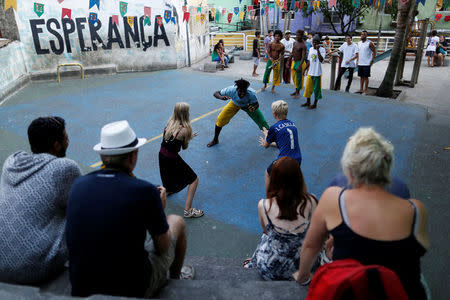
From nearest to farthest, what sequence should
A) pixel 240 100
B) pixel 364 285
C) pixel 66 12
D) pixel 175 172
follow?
pixel 364 285, pixel 175 172, pixel 240 100, pixel 66 12

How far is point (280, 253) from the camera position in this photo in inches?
108

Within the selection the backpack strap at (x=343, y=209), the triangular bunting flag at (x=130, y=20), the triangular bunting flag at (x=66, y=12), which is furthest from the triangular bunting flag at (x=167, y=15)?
the backpack strap at (x=343, y=209)

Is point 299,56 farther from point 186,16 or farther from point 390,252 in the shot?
Result: point 390,252

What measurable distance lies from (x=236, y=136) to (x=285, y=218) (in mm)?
4523

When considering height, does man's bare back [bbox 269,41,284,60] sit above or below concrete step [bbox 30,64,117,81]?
above

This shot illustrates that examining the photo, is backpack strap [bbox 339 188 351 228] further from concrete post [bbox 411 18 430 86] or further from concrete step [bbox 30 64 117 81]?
concrete step [bbox 30 64 117 81]

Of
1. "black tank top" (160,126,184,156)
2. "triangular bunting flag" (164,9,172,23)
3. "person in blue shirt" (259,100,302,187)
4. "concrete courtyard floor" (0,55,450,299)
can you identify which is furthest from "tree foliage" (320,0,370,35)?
"black tank top" (160,126,184,156)

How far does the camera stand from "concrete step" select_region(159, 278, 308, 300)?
88.6 inches

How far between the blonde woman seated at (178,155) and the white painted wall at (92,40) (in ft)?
34.1

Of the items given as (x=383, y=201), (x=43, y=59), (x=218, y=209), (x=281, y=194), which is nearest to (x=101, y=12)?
(x=43, y=59)

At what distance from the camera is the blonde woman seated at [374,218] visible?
1.70 metres

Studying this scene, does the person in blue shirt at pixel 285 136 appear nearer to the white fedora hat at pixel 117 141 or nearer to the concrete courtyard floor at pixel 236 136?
the concrete courtyard floor at pixel 236 136

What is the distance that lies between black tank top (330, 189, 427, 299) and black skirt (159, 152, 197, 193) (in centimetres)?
280

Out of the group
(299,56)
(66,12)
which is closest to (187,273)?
(299,56)
